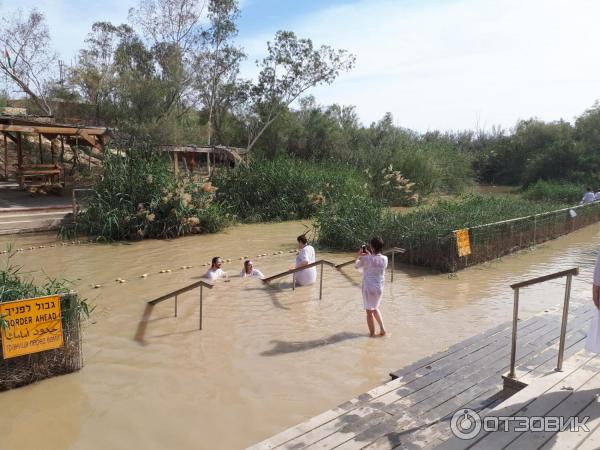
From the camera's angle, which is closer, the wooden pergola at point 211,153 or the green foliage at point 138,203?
the green foliage at point 138,203

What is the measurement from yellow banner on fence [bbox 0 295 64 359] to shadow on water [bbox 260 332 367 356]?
2464 millimetres

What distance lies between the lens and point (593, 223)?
64.5ft

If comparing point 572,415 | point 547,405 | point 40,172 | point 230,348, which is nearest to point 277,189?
point 40,172

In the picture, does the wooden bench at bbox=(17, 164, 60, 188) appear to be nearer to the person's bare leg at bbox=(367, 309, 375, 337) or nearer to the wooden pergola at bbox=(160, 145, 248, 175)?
the wooden pergola at bbox=(160, 145, 248, 175)

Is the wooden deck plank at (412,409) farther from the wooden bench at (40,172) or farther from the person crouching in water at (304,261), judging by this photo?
the wooden bench at (40,172)

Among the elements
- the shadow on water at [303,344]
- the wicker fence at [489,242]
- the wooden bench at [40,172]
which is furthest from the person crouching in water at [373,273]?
the wooden bench at [40,172]

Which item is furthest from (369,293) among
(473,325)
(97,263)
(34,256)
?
(34,256)

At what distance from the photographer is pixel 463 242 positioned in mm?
10688

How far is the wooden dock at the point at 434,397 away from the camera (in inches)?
150

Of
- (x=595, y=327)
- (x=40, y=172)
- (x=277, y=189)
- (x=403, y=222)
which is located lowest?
(x=595, y=327)

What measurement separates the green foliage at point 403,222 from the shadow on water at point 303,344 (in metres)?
4.91

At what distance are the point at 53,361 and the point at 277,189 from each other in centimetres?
1474

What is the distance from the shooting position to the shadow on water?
647 cm

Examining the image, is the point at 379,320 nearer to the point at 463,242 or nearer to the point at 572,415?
the point at 572,415
